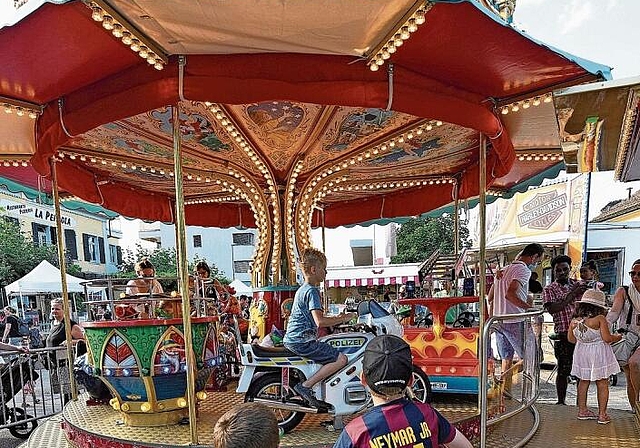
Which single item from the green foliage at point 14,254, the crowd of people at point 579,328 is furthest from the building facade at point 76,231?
the crowd of people at point 579,328

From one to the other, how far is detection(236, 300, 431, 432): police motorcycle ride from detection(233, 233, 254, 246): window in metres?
36.7

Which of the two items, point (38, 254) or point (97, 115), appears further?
point (38, 254)

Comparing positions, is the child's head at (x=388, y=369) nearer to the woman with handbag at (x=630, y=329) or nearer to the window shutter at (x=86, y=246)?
the woman with handbag at (x=630, y=329)

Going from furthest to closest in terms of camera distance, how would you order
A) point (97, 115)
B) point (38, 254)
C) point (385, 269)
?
point (38, 254) → point (385, 269) → point (97, 115)

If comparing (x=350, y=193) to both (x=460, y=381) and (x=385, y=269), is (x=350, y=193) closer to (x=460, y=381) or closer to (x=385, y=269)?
(x=460, y=381)

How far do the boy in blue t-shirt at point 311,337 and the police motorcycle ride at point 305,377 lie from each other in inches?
2.2

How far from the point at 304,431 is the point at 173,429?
106cm

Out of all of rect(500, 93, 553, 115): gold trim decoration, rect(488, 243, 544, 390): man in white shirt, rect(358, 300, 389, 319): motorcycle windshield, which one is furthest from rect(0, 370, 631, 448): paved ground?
rect(500, 93, 553, 115): gold trim decoration

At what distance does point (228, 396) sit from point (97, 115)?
9.96 ft

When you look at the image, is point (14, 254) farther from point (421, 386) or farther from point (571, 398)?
point (421, 386)

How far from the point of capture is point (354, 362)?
372 cm

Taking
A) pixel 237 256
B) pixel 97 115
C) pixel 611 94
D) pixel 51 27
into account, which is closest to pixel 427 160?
pixel 611 94

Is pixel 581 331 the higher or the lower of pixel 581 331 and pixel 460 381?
the higher

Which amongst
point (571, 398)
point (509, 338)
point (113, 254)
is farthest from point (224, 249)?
point (509, 338)
